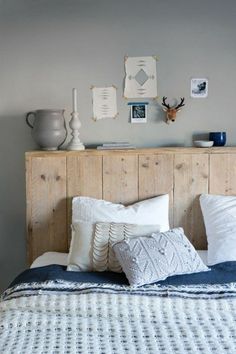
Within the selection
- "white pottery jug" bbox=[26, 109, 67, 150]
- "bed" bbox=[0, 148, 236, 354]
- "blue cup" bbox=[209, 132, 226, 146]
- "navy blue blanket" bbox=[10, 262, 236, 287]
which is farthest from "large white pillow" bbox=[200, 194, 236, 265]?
"white pottery jug" bbox=[26, 109, 67, 150]

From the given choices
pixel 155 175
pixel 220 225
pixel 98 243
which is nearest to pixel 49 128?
pixel 155 175

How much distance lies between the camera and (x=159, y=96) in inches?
115

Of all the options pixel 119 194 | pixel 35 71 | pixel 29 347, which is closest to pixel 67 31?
pixel 35 71

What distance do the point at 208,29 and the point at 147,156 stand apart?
91 centimetres

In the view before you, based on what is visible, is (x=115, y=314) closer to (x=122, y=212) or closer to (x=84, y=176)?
(x=122, y=212)

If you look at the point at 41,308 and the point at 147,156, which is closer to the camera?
the point at 41,308

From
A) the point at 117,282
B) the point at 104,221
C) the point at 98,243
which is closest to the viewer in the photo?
the point at 117,282

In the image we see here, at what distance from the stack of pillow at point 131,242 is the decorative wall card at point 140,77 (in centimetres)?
70

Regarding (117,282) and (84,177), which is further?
(84,177)

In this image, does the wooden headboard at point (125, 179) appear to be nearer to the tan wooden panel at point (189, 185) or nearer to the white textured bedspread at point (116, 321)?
the tan wooden panel at point (189, 185)

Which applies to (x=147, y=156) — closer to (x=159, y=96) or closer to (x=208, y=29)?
(x=159, y=96)

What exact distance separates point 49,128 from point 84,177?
0.36 metres

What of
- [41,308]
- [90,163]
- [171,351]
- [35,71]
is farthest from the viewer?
[35,71]

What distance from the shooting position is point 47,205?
278 centimetres
